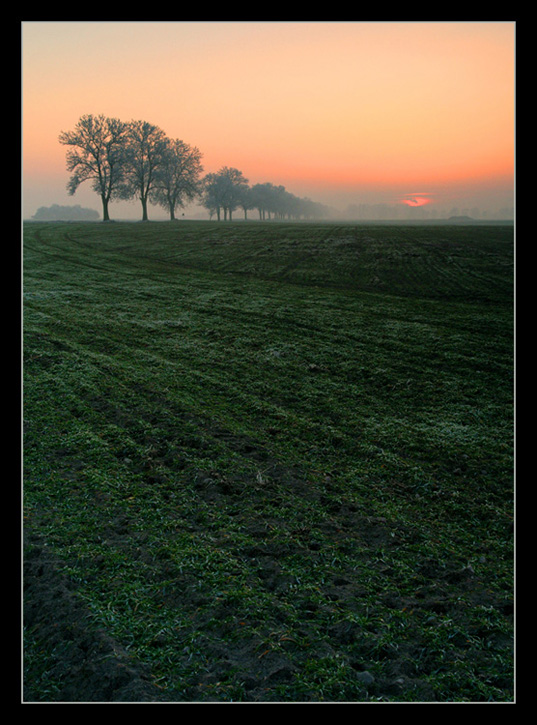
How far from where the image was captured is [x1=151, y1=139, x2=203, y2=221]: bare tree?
71750mm

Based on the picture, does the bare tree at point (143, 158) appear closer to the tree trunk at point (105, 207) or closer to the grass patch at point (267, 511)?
the tree trunk at point (105, 207)

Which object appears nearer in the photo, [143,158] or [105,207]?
[105,207]

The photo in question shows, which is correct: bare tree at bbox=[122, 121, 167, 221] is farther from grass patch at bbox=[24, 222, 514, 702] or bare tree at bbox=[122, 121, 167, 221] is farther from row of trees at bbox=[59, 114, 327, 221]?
grass patch at bbox=[24, 222, 514, 702]

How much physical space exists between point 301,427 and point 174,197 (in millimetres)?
73971

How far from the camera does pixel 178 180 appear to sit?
240 feet

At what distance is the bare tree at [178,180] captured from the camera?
71.8 meters

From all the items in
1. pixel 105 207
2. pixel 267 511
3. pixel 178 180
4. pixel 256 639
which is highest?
pixel 178 180

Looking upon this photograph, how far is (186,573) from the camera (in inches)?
163

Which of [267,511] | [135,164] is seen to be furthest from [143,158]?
[267,511]

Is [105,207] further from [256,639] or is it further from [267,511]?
[256,639]

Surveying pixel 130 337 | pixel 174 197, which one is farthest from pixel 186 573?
pixel 174 197

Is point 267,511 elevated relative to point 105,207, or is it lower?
lower

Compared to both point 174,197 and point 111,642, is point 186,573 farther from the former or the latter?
point 174,197

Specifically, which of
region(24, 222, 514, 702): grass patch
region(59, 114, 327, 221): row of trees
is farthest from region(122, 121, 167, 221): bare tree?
region(24, 222, 514, 702): grass patch
